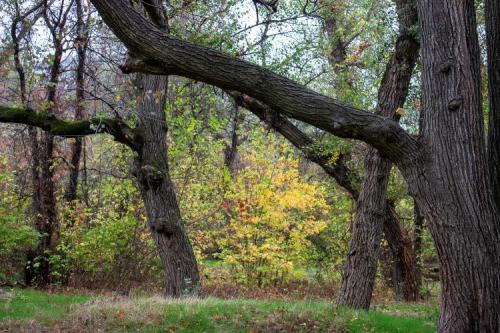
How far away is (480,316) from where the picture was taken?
5.82 meters

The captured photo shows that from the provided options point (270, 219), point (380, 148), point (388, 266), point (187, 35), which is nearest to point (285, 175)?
point (270, 219)

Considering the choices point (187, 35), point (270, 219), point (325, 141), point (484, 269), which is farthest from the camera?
point (270, 219)

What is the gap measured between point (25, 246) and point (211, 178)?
17.9 feet

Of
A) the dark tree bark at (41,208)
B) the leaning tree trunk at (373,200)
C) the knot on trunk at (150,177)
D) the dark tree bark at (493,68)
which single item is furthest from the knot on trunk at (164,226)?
the dark tree bark at (493,68)

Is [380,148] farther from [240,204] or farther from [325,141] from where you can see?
[240,204]

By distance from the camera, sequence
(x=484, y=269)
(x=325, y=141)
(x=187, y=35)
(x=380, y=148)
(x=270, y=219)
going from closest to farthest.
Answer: (x=484, y=269)
(x=380, y=148)
(x=187, y=35)
(x=325, y=141)
(x=270, y=219)

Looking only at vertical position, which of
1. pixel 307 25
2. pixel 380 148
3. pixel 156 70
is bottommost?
pixel 380 148

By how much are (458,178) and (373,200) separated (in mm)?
3862

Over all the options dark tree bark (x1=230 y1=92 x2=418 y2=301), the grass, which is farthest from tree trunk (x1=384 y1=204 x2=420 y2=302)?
the grass

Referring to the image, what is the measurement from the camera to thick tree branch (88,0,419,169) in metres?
5.75

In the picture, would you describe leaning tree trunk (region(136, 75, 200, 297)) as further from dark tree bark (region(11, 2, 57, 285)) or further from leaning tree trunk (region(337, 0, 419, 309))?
dark tree bark (region(11, 2, 57, 285))

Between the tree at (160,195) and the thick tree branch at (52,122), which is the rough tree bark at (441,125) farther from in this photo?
the tree at (160,195)

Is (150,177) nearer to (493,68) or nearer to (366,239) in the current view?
(366,239)

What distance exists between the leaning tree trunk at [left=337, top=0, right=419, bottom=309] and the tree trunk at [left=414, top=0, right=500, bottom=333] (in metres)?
3.45
